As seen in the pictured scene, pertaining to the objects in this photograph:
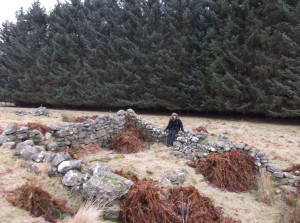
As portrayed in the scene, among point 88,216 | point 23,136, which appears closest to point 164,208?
point 88,216

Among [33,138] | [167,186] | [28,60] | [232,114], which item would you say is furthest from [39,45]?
[167,186]

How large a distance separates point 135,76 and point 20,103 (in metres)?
18.1

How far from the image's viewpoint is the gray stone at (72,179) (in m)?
3.88

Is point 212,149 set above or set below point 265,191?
above

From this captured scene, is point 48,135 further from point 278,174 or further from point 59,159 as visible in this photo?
point 278,174

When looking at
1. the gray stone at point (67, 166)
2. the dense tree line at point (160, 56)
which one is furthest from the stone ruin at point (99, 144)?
the dense tree line at point (160, 56)

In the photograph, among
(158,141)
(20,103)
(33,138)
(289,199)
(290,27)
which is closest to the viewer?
(289,199)

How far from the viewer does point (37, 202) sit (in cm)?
315

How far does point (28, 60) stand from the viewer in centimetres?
2217

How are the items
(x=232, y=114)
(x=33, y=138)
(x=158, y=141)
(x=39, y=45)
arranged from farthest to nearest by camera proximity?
(x=39, y=45) < (x=232, y=114) < (x=158, y=141) < (x=33, y=138)

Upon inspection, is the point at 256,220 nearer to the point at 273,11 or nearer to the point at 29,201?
the point at 29,201

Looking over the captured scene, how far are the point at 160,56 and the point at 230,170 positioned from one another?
11678 mm

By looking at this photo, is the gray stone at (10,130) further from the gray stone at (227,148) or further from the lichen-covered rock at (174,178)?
the gray stone at (227,148)

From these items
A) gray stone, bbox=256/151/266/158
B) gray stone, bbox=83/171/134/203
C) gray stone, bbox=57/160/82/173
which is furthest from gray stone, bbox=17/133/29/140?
gray stone, bbox=256/151/266/158
